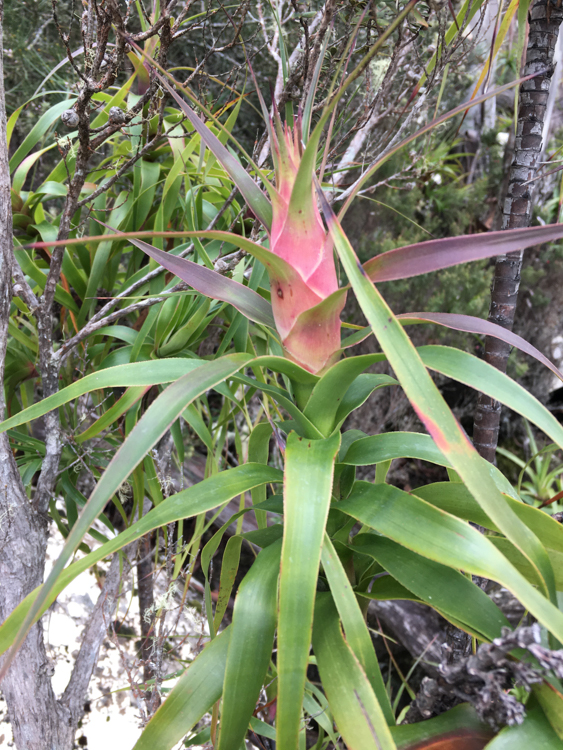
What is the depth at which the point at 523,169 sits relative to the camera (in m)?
0.63

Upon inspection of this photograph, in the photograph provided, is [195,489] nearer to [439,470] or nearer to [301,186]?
[301,186]

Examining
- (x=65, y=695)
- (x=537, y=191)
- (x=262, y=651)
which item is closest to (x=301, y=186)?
(x=262, y=651)

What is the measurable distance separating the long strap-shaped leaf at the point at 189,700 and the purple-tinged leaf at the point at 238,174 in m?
0.41

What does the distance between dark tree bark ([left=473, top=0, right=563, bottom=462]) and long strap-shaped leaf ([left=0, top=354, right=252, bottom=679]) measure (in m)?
0.44

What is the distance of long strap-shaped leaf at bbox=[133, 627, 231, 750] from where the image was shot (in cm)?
38

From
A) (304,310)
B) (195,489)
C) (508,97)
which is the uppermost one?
(508,97)

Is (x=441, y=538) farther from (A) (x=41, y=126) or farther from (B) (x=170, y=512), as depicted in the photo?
(A) (x=41, y=126)

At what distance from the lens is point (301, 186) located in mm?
381

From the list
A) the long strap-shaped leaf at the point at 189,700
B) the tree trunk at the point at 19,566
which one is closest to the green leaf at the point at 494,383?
the long strap-shaped leaf at the point at 189,700

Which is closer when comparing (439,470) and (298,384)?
(298,384)

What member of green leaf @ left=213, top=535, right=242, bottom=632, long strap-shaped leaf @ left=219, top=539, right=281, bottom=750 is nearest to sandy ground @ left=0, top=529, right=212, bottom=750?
green leaf @ left=213, top=535, right=242, bottom=632

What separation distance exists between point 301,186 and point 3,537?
1.71ft

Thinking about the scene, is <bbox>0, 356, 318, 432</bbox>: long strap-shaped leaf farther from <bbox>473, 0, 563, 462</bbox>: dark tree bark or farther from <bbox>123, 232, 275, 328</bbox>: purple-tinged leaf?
<bbox>473, 0, 563, 462</bbox>: dark tree bark

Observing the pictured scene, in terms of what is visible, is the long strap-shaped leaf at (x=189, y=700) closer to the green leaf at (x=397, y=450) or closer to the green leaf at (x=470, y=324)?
the green leaf at (x=397, y=450)
